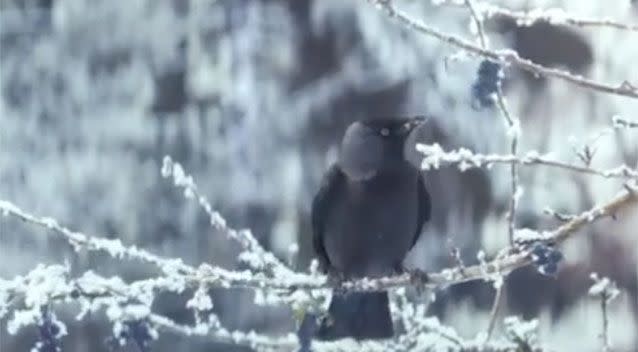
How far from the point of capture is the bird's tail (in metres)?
1.27

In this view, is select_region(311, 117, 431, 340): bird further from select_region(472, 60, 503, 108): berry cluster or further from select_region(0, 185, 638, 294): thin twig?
select_region(472, 60, 503, 108): berry cluster

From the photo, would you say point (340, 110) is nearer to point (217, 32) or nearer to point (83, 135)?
point (217, 32)

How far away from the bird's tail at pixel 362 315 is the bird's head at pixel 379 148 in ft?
0.37

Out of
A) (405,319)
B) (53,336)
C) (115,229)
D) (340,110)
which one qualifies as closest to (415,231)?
(405,319)

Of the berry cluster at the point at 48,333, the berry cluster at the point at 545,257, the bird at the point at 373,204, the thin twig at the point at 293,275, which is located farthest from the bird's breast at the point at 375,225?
the berry cluster at the point at 545,257

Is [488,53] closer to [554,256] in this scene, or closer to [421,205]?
[554,256]

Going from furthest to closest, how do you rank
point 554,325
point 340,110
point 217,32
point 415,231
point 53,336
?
point 217,32 → point 340,110 → point 554,325 → point 415,231 → point 53,336

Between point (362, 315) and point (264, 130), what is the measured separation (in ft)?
2.83

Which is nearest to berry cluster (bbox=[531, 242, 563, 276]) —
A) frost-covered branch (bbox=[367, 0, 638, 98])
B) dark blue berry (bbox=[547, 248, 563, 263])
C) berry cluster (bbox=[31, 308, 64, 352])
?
dark blue berry (bbox=[547, 248, 563, 263])

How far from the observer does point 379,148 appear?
1.35 meters

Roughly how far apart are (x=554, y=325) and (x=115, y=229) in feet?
2.13

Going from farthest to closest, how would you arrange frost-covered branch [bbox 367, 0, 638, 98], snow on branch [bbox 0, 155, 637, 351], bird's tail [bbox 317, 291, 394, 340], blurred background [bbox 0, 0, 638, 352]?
blurred background [bbox 0, 0, 638, 352]
bird's tail [bbox 317, 291, 394, 340]
snow on branch [bbox 0, 155, 637, 351]
frost-covered branch [bbox 367, 0, 638, 98]

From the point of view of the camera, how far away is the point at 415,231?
1371mm

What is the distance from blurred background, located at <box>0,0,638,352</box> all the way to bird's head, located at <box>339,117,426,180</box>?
37 cm
